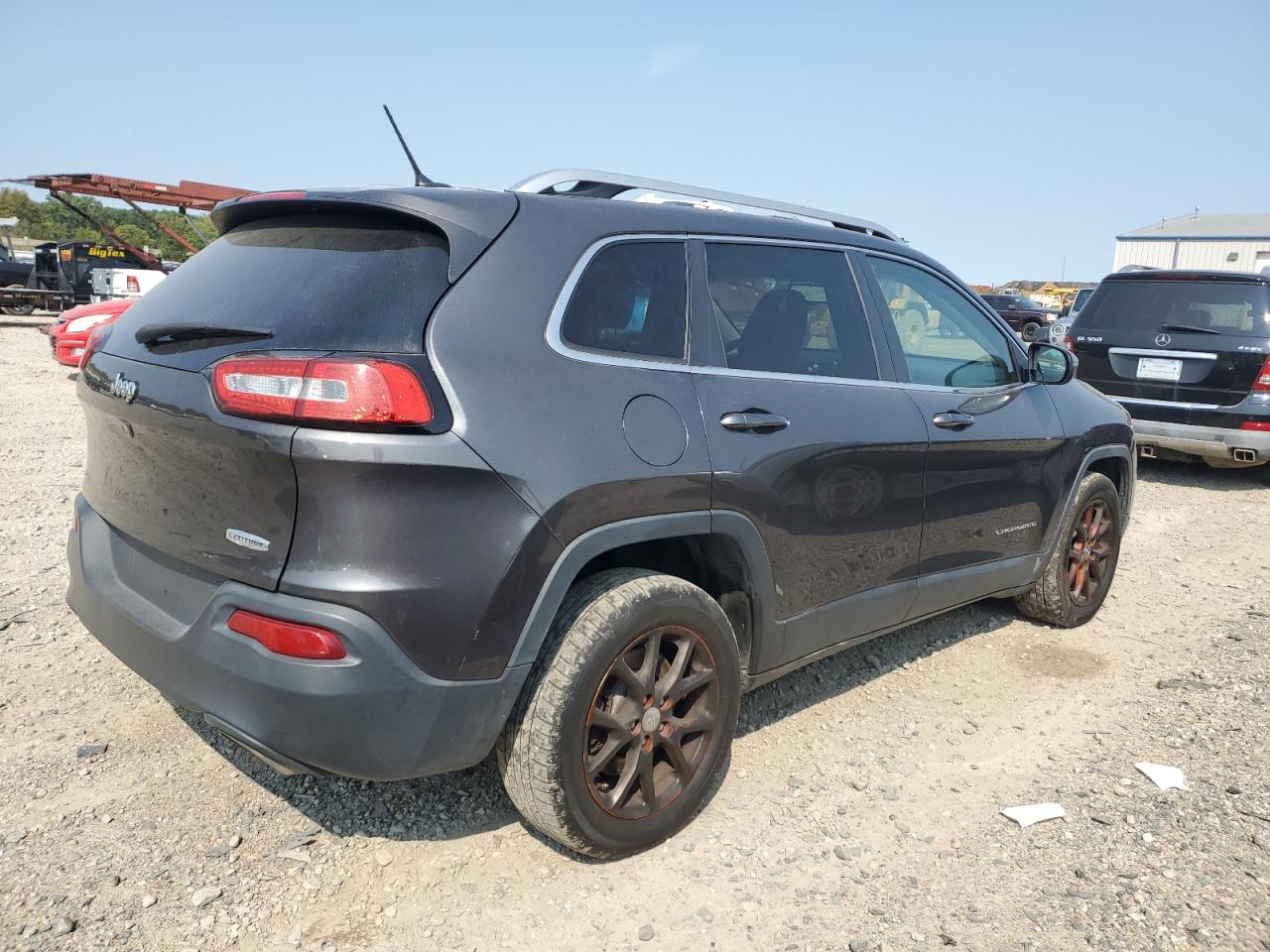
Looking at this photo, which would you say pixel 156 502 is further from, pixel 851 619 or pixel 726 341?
pixel 851 619

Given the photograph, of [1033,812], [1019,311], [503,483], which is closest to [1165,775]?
[1033,812]

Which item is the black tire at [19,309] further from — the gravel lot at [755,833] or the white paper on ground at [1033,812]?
the white paper on ground at [1033,812]

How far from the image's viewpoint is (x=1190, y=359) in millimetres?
8109

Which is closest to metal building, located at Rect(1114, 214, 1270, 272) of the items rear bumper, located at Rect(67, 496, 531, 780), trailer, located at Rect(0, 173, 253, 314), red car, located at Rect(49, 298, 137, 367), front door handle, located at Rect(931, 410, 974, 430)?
trailer, located at Rect(0, 173, 253, 314)

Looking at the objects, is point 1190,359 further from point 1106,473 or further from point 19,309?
point 19,309

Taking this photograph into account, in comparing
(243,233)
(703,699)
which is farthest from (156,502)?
(703,699)

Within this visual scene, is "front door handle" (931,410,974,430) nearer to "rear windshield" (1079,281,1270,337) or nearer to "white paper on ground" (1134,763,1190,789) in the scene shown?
"white paper on ground" (1134,763,1190,789)

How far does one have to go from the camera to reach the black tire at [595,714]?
2.48 meters

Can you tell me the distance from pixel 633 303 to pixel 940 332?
5.94ft

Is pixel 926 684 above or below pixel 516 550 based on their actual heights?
below

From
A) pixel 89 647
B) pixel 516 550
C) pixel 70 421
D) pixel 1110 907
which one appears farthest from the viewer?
pixel 70 421

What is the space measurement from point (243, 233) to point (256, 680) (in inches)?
54.3

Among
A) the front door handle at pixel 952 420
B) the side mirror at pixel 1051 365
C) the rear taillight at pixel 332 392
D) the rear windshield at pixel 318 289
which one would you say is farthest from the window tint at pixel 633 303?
the side mirror at pixel 1051 365

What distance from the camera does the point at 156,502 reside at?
99.8 inches
